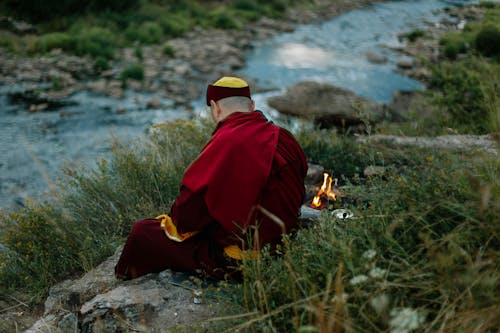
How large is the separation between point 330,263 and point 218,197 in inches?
32.5

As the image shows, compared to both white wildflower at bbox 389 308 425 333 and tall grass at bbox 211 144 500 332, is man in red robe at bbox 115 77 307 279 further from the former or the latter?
white wildflower at bbox 389 308 425 333

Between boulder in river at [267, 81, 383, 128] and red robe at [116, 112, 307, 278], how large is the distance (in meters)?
5.77

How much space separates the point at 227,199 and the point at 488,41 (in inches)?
305

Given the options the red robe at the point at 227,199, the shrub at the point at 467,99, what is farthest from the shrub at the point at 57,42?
the red robe at the point at 227,199

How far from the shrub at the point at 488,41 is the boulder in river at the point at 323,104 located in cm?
209

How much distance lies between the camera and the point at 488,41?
8.52 m

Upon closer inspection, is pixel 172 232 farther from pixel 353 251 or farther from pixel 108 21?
pixel 108 21

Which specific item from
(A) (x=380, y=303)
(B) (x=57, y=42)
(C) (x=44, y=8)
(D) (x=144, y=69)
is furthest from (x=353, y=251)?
(C) (x=44, y=8)

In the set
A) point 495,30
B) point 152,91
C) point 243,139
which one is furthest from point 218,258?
point 152,91

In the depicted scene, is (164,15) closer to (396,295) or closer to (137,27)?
(137,27)

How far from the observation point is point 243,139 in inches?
103

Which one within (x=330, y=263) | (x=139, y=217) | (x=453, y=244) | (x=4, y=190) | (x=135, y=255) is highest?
(x=453, y=244)

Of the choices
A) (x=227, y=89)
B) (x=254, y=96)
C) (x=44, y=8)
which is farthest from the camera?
(x=44, y=8)

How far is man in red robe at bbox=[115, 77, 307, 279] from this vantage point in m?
2.62
